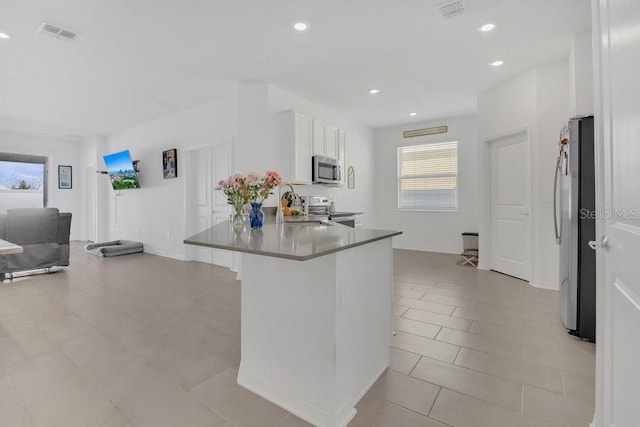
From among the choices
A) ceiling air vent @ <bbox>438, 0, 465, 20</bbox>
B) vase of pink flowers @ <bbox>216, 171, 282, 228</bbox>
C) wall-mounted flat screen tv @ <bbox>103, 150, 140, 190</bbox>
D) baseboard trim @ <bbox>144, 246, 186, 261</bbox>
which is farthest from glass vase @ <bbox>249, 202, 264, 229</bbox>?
wall-mounted flat screen tv @ <bbox>103, 150, 140, 190</bbox>

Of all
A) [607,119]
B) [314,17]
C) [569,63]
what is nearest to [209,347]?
[607,119]

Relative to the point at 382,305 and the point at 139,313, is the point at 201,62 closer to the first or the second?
the point at 139,313

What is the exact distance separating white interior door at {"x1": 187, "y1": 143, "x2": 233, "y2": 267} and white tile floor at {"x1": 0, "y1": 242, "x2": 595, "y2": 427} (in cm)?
165

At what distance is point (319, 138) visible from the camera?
4.69 metres

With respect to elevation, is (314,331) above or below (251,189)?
below

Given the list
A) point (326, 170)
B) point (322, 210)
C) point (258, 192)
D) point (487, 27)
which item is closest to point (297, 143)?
point (326, 170)

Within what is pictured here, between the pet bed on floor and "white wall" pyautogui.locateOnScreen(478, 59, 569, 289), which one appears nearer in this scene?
"white wall" pyautogui.locateOnScreen(478, 59, 569, 289)

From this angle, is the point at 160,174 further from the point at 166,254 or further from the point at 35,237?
the point at 35,237

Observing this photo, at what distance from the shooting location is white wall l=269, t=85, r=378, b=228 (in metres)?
4.32

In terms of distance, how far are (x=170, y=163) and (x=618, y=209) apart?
6.09 metres

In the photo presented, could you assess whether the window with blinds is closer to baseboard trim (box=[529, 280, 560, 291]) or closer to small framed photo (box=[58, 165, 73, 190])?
baseboard trim (box=[529, 280, 560, 291])

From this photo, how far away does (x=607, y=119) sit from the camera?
1124 mm

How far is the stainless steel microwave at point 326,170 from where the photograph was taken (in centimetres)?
451

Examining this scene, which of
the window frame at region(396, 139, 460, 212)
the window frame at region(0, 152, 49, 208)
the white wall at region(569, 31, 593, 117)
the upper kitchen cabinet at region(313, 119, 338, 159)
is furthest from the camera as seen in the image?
the window frame at region(0, 152, 49, 208)
